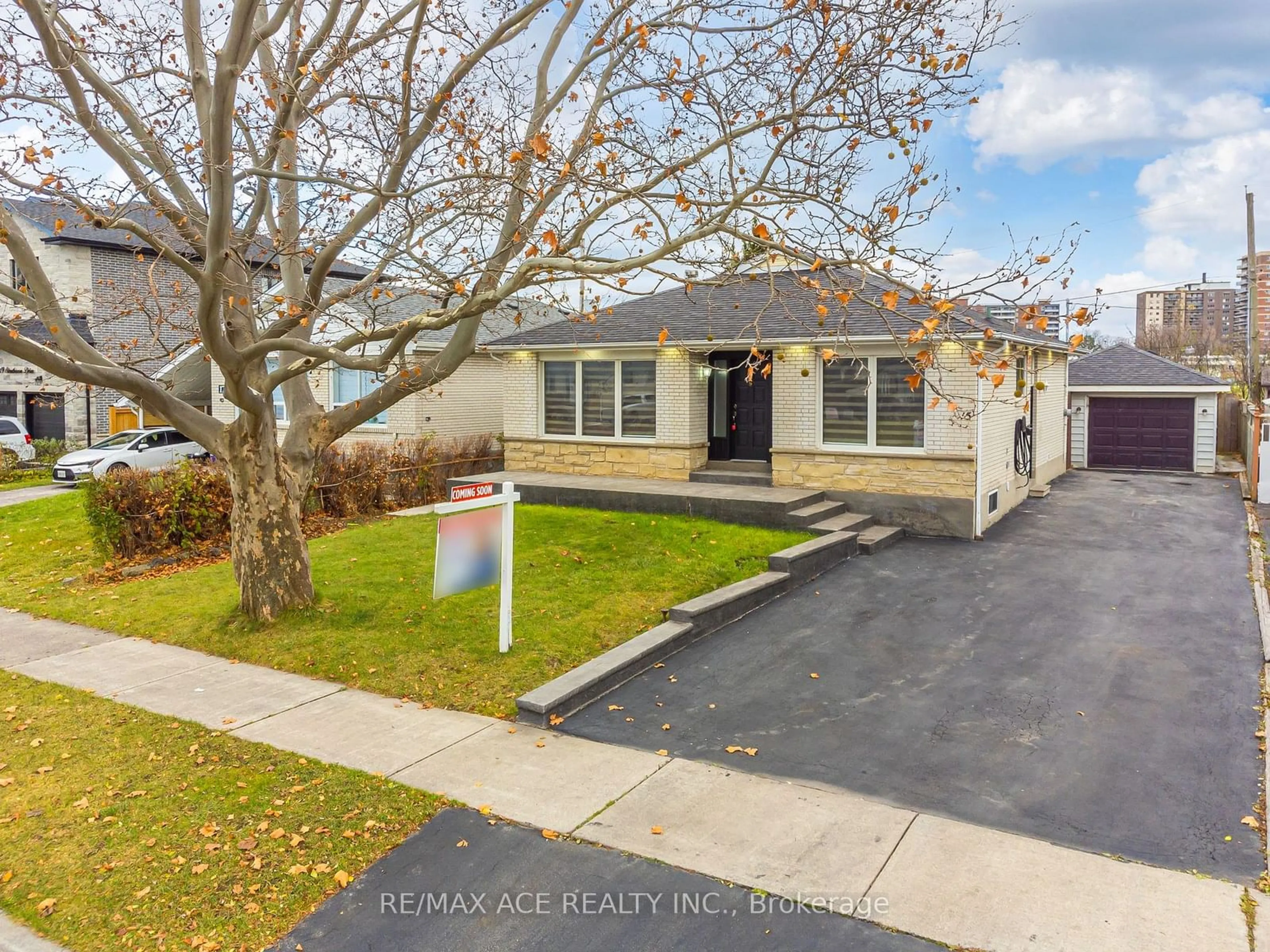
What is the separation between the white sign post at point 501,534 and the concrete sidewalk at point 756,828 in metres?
1.24

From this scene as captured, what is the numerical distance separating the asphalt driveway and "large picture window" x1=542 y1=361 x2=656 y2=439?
5908mm

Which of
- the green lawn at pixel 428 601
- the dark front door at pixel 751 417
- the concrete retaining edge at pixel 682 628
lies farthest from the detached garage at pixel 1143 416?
the green lawn at pixel 428 601

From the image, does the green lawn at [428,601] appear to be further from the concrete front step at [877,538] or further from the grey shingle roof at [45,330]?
the grey shingle roof at [45,330]

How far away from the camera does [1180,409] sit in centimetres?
2255

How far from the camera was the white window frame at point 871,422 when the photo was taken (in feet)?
44.9

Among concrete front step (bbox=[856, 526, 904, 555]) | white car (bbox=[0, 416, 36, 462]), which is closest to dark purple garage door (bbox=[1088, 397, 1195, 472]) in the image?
concrete front step (bbox=[856, 526, 904, 555])

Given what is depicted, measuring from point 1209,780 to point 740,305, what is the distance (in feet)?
40.7

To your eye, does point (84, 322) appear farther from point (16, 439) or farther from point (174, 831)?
point (174, 831)

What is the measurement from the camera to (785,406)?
583 inches

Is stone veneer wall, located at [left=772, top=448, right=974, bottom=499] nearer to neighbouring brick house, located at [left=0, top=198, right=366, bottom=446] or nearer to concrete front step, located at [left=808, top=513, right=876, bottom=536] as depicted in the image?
concrete front step, located at [left=808, top=513, right=876, bottom=536]

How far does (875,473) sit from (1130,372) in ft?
47.0

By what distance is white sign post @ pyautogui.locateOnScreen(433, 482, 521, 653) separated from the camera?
7785 mm

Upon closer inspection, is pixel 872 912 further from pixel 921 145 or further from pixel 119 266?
pixel 119 266

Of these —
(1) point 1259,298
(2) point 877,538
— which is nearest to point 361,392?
(2) point 877,538
